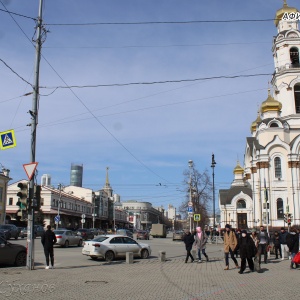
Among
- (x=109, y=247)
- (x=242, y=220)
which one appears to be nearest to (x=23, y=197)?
(x=109, y=247)

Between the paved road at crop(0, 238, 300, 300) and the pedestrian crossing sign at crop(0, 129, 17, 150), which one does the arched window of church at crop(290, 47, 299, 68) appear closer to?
the paved road at crop(0, 238, 300, 300)

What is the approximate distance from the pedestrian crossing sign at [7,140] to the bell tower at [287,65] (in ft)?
166

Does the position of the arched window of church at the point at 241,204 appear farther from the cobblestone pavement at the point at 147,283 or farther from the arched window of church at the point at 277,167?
the cobblestone pavement at the point at 147,283

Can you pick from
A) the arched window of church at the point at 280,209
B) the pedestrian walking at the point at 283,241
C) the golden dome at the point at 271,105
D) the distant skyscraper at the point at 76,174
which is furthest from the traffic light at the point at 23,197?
the distant skyscraper at the point at 76,174

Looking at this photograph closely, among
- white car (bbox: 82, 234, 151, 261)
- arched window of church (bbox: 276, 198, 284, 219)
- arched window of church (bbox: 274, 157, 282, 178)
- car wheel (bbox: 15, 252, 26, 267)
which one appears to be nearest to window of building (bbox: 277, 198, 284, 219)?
arched window of church (bbox: 276, 198, 284, 219)

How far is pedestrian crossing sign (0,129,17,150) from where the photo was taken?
16.7 m

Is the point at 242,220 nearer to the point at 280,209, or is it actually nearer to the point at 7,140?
the point at 280,209

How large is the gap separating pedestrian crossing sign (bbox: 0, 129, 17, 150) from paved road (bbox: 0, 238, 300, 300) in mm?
5216

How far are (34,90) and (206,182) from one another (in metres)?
42.9

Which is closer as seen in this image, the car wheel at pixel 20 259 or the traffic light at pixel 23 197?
the traffic light at pixel 23 197

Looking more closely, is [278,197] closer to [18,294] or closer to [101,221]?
[18,294]

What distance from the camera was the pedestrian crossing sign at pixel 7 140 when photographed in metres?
16.7

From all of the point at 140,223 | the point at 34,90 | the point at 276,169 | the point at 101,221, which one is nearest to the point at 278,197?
the point at 276,169

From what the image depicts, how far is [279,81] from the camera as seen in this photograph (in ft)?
199
